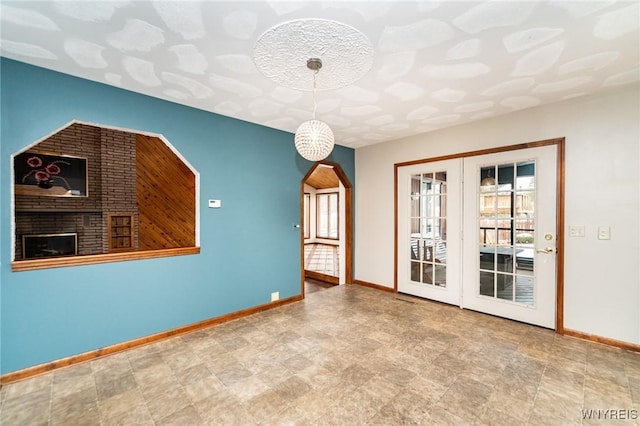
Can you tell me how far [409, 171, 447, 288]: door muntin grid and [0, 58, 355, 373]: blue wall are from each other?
189 cm

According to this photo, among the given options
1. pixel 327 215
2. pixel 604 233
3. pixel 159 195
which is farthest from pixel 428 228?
pixel 327 215

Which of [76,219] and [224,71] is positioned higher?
[224,71]

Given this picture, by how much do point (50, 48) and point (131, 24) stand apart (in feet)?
2.78

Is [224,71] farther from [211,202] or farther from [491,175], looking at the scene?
[491,175]

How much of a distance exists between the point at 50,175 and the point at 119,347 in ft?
13.9

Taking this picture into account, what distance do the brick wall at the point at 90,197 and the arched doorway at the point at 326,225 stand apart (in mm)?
3945

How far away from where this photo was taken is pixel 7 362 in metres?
2.16

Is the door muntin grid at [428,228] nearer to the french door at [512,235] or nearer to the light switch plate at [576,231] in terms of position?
the french door at [512,235]

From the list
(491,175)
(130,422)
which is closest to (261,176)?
(130,422)

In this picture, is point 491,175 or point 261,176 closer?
point 491,175

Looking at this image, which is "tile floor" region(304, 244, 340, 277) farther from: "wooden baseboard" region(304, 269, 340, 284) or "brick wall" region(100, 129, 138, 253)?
"brick wall" region(100, 129, 138, 253)

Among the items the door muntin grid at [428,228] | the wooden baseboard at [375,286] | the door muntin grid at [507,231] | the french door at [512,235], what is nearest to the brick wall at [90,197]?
the wooden baseboard at [375,286]

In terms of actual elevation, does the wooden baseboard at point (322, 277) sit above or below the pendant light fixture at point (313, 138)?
below

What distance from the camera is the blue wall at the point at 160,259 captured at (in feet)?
7.24
